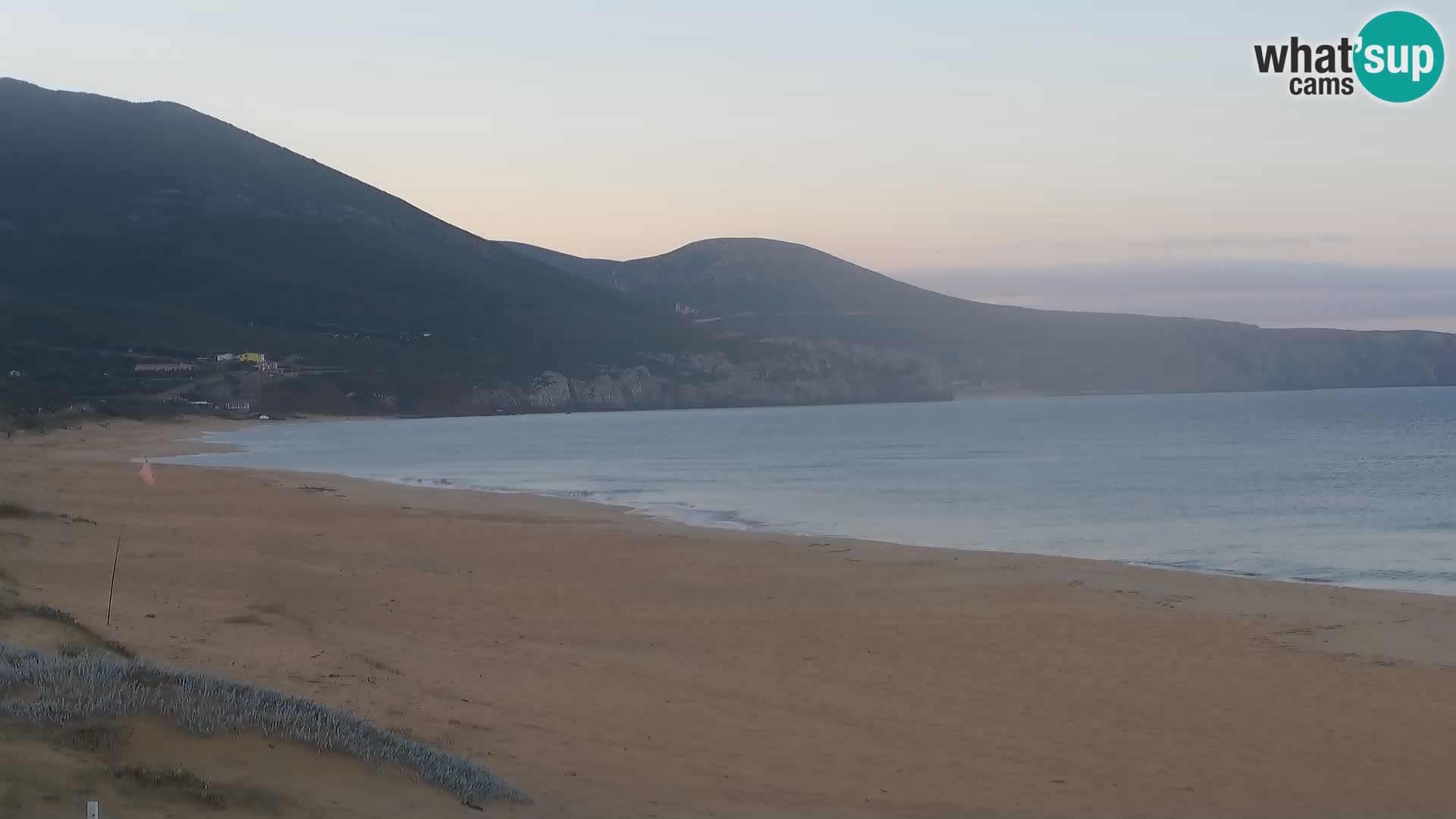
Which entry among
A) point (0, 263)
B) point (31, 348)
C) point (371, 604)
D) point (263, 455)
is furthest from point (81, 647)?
point (0, 263)

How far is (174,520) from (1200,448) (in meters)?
54.7

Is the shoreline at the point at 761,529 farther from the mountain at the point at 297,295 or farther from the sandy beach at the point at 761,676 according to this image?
the mountain at the point at 297,295

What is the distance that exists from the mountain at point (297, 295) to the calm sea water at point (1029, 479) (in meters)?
33.7

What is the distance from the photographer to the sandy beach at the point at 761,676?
8.04m

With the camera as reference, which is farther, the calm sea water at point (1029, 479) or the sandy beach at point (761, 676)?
the calm sea water at point (1029, 479)

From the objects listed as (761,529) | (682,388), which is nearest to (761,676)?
(761,529)

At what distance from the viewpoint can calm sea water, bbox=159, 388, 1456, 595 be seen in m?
25.4

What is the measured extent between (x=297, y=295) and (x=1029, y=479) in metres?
130

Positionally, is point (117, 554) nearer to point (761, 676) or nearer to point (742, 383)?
point (761, 676)

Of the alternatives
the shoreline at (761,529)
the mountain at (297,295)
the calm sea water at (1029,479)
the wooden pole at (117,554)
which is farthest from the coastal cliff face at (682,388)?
the wooden pole at (117,554)

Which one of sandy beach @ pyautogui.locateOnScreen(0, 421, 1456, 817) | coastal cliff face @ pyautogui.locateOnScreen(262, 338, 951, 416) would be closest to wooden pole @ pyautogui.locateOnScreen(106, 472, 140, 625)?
sandy beach @ pyautogui.locateOnScreen(0, 421, 1456, 817)

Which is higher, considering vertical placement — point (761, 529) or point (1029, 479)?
point (1029, 479)

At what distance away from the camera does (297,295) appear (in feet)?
514

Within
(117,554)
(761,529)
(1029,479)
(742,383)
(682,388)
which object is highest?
(742,383)
